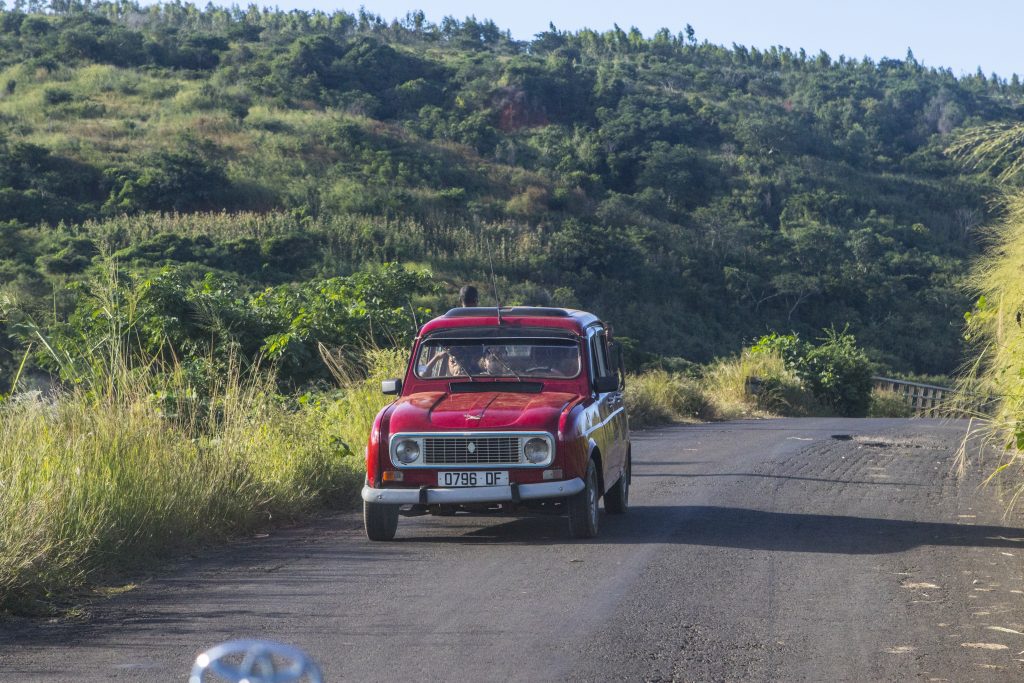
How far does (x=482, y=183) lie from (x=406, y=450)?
5741 centimetres

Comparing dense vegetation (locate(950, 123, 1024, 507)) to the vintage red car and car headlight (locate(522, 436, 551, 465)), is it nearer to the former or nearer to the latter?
the vintage red car

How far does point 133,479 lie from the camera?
927cm

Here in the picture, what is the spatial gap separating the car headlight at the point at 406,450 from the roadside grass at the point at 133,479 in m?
1.58

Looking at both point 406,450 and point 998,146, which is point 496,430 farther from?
point 998,146

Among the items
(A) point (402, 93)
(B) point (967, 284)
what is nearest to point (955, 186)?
(A) point (402, 93)

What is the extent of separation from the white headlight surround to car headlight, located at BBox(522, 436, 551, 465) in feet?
2.80

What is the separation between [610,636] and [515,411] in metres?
3.34

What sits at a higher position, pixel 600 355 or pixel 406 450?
pixel 600 355

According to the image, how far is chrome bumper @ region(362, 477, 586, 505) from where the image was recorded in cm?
950

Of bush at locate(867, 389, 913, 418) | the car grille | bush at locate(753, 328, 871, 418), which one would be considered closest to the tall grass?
the car grille

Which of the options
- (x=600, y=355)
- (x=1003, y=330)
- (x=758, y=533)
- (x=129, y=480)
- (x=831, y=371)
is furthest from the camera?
(x=831, y=371)

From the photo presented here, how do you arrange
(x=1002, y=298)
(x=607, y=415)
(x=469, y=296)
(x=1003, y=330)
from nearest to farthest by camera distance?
(x=1002, y=298)
(x=1003, y=330)
(x=607, y=415)
(x=469, y=296)

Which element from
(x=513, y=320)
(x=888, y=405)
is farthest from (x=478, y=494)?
(x=888, y=405)

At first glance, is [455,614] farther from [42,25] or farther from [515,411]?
[42,25]
